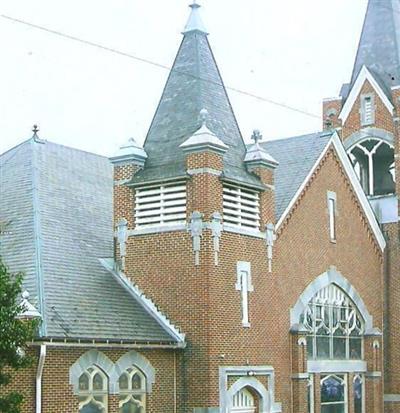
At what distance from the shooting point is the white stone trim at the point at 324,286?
94.3 feet

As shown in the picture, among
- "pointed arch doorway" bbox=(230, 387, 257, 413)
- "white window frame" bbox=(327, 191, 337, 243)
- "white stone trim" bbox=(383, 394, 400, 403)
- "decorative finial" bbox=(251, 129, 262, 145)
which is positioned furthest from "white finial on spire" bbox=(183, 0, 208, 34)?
"white stone trim" bbox=(383, 394, 400, 403)

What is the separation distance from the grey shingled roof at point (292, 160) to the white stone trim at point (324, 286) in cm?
278

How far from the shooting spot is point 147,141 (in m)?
27.5

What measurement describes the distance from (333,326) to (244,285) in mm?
5977

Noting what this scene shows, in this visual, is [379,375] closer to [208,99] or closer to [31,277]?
[208,99]

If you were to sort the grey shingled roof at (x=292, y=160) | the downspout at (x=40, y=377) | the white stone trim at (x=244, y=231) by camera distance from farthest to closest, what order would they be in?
the grey shingled roof at (x=292, y=160) → the white stone trim at (x=244, y=231) → the downspout at (x=40, y=377)

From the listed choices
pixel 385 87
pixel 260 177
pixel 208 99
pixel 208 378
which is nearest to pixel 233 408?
pixel 208 378

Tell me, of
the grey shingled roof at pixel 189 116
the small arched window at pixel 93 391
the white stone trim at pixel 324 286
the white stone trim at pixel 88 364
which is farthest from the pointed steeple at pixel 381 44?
the small arched window at pixel 93 391

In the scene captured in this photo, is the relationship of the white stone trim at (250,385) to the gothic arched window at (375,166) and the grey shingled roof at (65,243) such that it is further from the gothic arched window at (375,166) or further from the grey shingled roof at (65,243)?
the gothic arched window at (375,166)

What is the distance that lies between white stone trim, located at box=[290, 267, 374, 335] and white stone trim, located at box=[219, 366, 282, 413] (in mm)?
2239

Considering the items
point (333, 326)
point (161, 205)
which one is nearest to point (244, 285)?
point (161, 205)

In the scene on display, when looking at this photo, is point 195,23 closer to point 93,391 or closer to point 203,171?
point 203,171

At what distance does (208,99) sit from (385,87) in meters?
11.9

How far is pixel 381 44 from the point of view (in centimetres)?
3803
